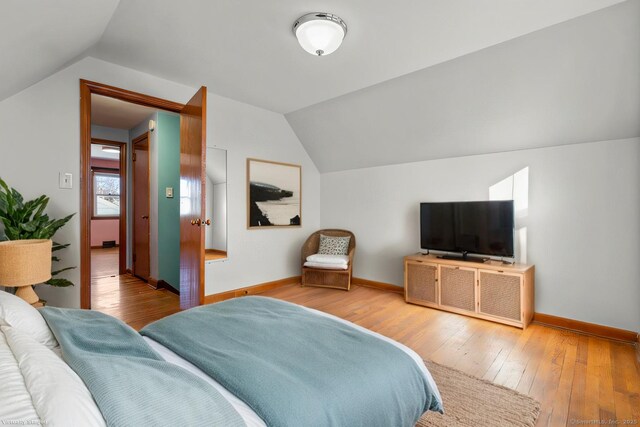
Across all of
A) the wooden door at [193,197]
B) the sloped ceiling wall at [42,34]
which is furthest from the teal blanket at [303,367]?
the sloped ceiling wall at [42,34]

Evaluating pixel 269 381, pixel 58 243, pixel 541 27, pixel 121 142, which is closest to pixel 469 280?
pixel 541 27

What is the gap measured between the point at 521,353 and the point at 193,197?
3.17 meters

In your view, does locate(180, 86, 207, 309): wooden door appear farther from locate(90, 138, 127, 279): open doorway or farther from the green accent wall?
locate(90, 138, 127, 279): open doorway

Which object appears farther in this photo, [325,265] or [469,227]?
[325,265]

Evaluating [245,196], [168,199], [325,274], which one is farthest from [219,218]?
[325,274]

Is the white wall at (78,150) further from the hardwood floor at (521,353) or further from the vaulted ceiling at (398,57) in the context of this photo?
the hardwood floor at (521,353)

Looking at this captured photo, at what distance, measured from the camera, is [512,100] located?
2.84 meters

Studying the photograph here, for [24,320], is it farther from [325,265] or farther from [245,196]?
[325,265]

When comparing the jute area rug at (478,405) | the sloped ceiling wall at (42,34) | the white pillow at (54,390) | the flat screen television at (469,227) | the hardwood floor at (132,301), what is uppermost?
the sloped ceiling wall at (42,34)

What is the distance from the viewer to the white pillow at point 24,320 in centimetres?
114

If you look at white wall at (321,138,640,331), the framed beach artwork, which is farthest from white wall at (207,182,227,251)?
white wall at (321,138,640,331)

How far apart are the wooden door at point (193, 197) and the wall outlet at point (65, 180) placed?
3.03ft

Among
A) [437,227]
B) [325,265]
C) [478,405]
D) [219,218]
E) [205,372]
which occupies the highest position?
[219,218]

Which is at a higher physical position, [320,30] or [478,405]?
[320,30]
